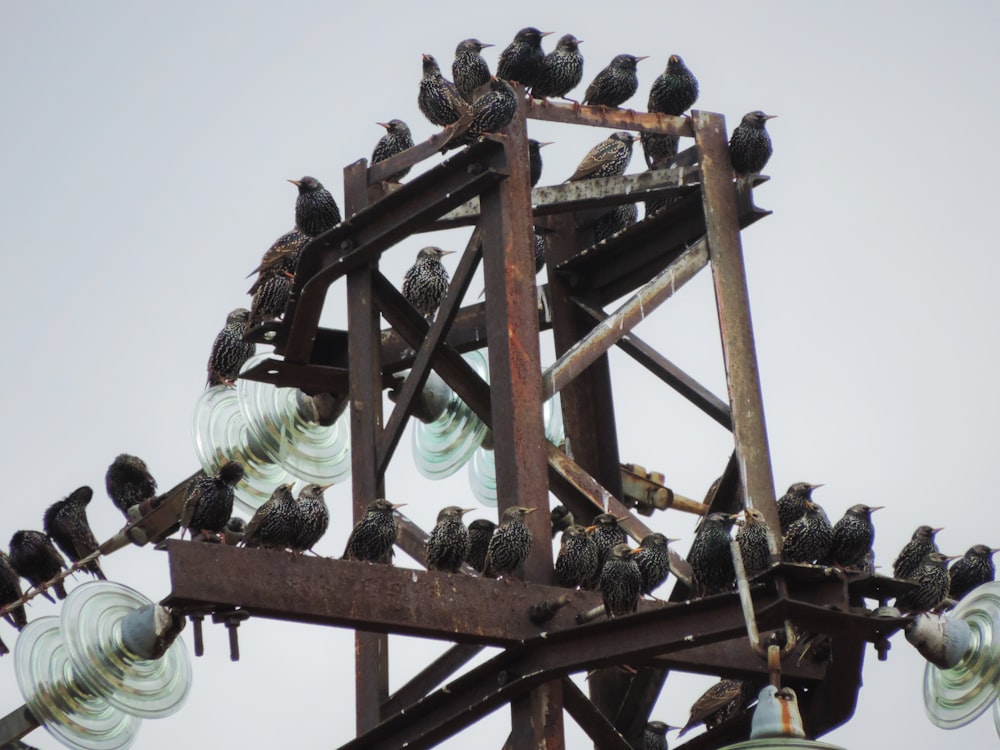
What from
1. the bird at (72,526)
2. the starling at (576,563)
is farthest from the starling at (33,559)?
the starling at (576,563)

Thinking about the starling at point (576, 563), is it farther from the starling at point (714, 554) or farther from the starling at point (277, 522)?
the starling at point (277, 522)

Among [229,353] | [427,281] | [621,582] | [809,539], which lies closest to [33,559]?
[229,353]

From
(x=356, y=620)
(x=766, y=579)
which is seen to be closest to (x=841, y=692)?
(x=766, y=579)

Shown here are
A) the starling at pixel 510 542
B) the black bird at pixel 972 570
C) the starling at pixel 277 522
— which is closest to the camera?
the starling at pixel 510 542

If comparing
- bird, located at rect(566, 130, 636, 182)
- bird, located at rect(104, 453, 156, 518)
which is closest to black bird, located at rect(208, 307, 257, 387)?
bird, located at rect(104, 453, 156, 518)

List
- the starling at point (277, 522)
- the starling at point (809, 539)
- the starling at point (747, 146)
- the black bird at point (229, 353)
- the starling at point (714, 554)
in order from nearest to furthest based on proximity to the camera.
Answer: the starling at point (714, 554), the starling at point (809, 539), the starling at point (277, 522), the starling at point (747, 146), the black bird at point (229, 353)

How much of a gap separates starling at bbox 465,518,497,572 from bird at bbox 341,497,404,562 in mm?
416

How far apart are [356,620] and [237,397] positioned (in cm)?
454

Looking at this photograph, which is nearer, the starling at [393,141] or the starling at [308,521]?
the starling at [308,521]

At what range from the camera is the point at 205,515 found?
1268 centimetres

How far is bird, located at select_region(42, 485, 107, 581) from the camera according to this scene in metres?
17.0

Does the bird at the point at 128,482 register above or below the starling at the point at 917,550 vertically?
above

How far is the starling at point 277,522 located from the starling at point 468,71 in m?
2.37

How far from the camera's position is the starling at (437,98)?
42.8 ft
